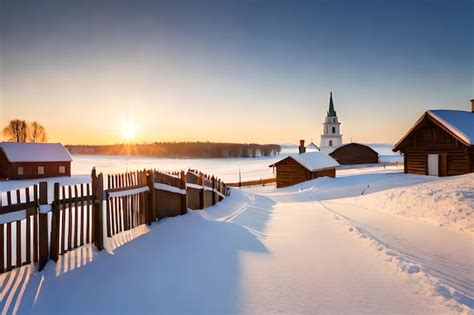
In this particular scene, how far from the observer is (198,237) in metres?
6.84

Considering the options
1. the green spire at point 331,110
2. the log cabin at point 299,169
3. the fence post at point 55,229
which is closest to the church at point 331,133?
the green spire at point 331,110

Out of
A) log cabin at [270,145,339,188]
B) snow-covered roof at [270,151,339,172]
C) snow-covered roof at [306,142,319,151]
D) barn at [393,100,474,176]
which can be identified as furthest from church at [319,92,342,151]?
barn at [393,100,474,176]

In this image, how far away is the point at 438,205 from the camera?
907 cm

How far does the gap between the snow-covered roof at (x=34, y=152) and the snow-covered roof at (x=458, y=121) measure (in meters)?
41.9

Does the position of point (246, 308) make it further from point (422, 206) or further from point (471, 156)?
point (471, 156)

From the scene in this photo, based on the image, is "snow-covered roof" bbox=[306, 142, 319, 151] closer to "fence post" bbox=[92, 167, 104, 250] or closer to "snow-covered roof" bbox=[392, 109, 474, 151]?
"snow-covered roof" bbox=[392, 109, 474, 151]

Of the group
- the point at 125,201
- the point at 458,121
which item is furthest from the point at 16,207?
the point at 458,121

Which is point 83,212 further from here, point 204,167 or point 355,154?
point 204,167

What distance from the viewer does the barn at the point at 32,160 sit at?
118 ft

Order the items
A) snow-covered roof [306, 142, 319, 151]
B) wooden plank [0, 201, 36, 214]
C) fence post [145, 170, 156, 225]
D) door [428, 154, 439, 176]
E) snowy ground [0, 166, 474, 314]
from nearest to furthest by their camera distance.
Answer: snowy ground [0, 166, 474, 314] → wooden plank [0, 201, 36, 214] → fence post [145, 170, 156, 225] → door [428, 154, 439, 176] → snow-covered roof [306, 142, 319, 151]

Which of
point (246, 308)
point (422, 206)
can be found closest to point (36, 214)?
point (246, 308)

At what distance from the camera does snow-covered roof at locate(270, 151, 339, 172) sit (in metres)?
33.2

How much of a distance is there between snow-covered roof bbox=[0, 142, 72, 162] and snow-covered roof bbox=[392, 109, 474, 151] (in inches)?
1601

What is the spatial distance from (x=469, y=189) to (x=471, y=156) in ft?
46.1
